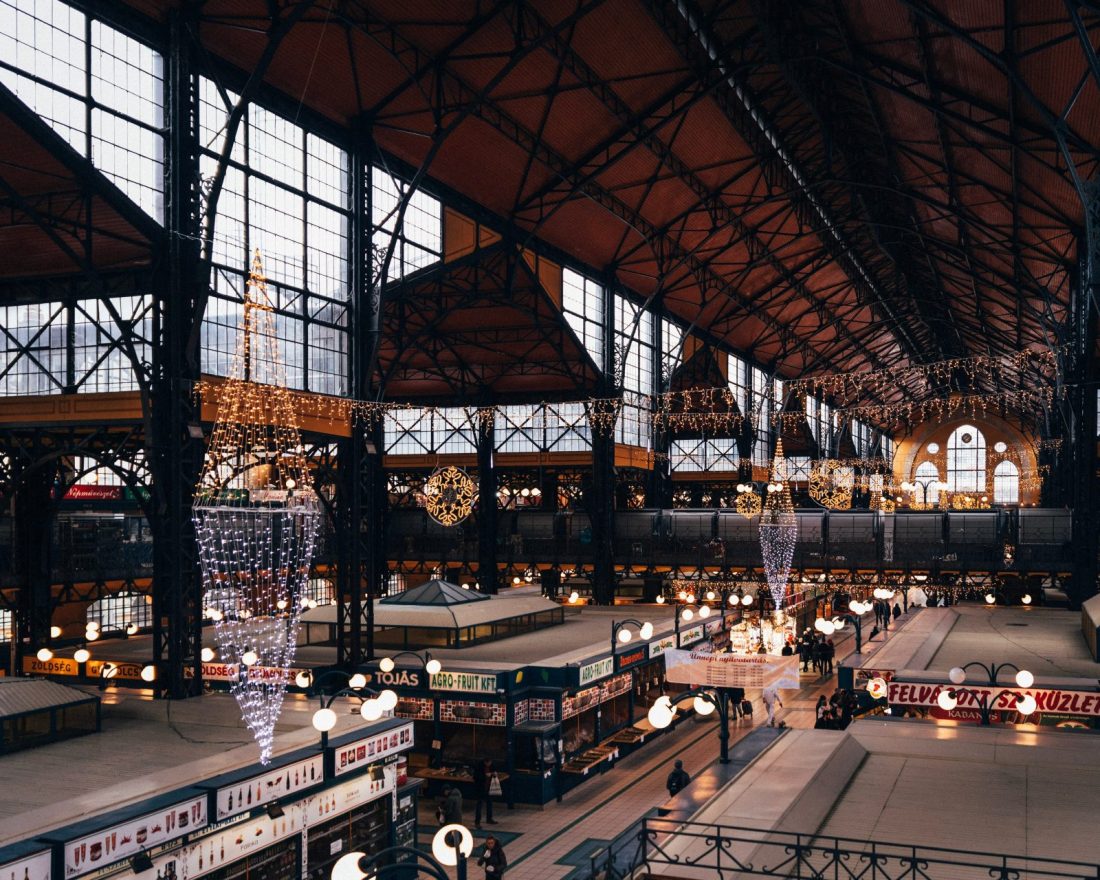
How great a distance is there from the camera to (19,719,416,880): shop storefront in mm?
12594

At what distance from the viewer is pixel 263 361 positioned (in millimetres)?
24469

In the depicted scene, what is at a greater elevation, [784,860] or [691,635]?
[784,860]

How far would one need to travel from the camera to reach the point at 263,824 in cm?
1552

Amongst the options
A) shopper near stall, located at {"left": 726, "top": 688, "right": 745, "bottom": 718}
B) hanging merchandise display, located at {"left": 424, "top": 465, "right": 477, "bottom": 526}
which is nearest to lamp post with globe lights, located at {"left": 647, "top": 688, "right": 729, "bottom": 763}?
shopper near stall, located at {"left": 726, "top": 688, "right": 745, "bottom": 718}

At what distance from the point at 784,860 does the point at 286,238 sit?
68.5ft

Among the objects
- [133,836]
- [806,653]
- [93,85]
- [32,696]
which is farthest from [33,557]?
[806,653]

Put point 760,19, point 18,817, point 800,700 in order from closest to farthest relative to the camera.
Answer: point 18,817 < point 760,19 < point 800,700

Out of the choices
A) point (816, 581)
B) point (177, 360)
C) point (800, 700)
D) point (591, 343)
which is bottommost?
point (800, 700)

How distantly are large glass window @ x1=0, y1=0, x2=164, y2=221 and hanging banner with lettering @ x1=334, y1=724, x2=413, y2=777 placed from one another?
476 inches

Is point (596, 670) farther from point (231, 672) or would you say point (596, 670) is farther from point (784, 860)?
point (784, 860)

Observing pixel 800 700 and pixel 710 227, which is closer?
pixel 800 700

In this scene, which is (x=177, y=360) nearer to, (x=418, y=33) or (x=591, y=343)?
(x=418, y=33)

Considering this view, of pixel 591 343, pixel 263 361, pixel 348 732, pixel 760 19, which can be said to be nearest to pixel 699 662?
pixel 348 732

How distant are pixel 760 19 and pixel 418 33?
8.78 m
